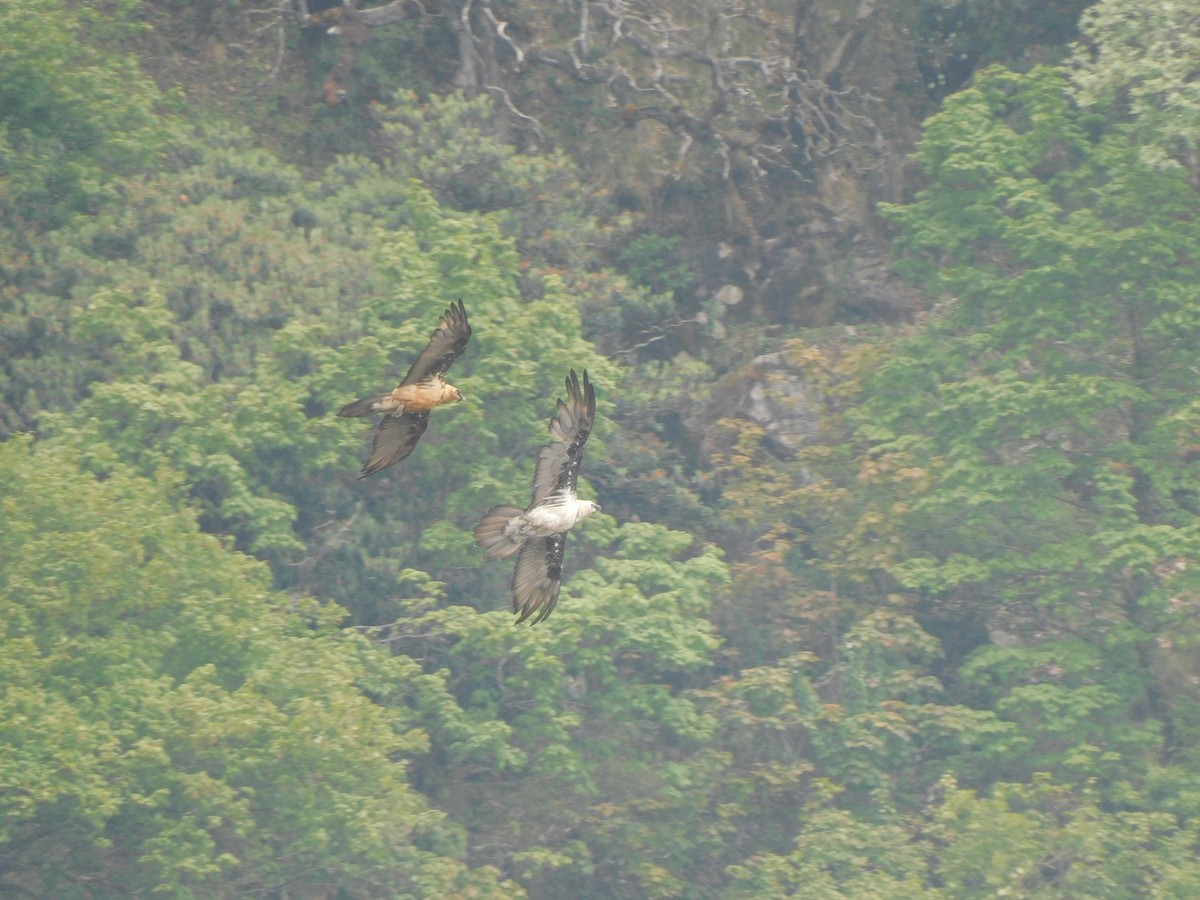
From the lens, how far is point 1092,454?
2878 centimetres

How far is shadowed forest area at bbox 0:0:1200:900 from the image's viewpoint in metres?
23.5

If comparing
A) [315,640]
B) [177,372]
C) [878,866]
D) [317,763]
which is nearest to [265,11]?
[177,372]

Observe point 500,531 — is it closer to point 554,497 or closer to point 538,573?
point 554,497

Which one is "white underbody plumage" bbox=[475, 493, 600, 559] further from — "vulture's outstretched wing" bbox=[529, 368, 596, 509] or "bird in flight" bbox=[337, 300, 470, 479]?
"bird in flight" bbox=[337, 300, 470, 479]

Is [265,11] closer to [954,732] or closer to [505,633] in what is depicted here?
[505,633]

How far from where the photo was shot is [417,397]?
43.0 feet

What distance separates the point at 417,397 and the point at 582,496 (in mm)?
15308

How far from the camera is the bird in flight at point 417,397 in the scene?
12.9 metres

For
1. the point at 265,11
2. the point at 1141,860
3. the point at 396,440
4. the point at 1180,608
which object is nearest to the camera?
the point at 396,440

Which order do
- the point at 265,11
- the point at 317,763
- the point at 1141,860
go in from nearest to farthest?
the point at 317,763 → the point at 1141,860 → the point at 265,11

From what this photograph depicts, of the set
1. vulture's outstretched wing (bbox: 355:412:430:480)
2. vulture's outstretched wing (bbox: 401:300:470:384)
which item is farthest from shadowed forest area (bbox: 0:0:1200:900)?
vulture's outstretched wing (bbox: 401:300:470:384)

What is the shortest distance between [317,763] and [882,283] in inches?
611

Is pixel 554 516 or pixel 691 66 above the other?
pixel 691 66

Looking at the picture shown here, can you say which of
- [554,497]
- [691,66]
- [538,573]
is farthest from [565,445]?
[691,66]
